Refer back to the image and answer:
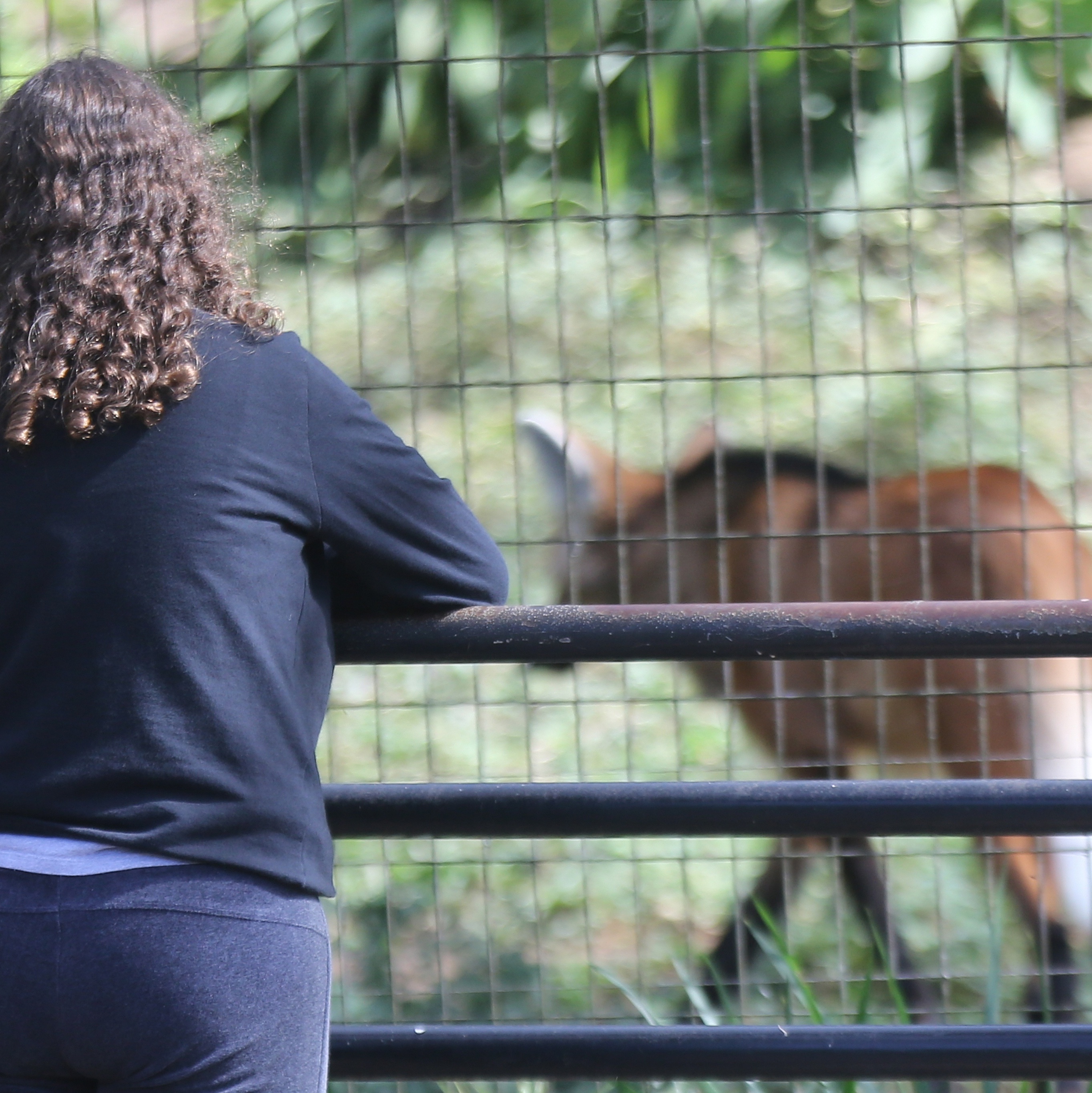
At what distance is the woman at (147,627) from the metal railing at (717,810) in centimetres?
22

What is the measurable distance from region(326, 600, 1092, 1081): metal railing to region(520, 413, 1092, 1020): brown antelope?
1360 millimetres

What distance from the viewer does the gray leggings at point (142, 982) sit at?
1.09m

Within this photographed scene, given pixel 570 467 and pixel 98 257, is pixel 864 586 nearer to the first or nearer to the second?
pixel 570 467

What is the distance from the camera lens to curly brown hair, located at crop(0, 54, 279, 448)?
1140 mm

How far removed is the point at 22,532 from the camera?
1.13m

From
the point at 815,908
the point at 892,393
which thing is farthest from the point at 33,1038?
the point at 892,393

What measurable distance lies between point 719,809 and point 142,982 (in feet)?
2.05

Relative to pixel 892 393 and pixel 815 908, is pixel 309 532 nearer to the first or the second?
pixel 815 908

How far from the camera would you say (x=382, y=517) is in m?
1.23

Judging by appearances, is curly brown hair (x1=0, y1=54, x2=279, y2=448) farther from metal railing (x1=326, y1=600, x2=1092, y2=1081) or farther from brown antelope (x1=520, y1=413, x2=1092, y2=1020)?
brown antelope (x1=520, y1=413, x2=1092, y2=1020)

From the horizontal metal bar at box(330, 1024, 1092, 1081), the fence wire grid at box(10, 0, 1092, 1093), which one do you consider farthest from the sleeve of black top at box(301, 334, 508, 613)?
the fence wire grid at box(10, 0, 1092, 1093)

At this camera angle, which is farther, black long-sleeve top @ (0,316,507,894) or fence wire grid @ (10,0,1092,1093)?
fence wire grid @ (10,0,1092,1093)

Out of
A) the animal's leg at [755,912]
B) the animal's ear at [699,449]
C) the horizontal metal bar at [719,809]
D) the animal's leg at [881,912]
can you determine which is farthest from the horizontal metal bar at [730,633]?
the animal's ear at [699,449]

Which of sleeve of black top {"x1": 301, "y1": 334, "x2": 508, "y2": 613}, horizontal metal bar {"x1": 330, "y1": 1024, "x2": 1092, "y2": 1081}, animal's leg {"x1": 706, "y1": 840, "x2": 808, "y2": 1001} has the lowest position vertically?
animal's leg {"x1": 706, "y1": 840, "x2": 808, "y2": 1001}
